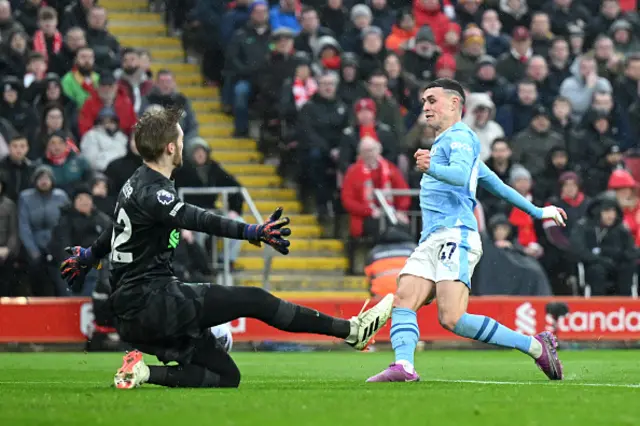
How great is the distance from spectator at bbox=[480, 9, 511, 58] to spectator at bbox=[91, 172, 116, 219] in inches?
326

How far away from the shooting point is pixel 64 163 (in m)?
18.7

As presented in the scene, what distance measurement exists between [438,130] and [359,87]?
11050 millimetres

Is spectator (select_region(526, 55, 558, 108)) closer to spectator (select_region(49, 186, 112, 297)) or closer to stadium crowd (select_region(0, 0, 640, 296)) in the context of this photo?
stadium crowd (select_region(0, 0, 640, 296))

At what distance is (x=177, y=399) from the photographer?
27.1 ft

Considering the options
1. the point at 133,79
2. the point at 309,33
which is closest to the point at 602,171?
the point at 309,33

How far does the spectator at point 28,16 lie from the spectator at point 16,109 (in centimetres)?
167

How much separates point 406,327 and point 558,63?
1392cm

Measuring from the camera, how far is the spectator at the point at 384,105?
826 inches

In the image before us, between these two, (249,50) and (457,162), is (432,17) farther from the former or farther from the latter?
(457,162)

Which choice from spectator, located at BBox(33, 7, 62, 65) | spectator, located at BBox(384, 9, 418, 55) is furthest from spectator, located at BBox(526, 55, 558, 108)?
spectator, located at BBox(33, 7, 62, 65)

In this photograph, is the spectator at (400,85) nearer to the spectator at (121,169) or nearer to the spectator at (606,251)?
the spectator at (606,251)

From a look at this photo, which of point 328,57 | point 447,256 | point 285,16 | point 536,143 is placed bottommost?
point 447,256

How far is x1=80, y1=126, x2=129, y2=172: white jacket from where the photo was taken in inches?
749

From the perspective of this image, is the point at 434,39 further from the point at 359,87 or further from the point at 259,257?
the point at 259,257
